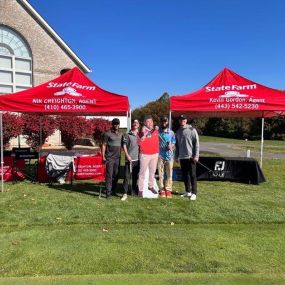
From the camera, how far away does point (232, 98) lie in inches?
424

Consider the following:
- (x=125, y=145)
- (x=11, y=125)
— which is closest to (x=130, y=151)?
(x=125, y=145)

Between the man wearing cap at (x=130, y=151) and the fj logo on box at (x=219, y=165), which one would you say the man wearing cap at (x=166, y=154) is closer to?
the man wearing cap at (x=130, y=151)

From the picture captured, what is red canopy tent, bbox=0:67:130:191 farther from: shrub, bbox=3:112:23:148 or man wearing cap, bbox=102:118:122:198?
shrub, bbox=3:112:23:148

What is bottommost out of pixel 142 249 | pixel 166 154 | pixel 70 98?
pixel 142 249

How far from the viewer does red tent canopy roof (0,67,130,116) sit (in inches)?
392

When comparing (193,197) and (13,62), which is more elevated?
(13,62)

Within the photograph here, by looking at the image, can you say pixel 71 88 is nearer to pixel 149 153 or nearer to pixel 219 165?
pixel 149 153

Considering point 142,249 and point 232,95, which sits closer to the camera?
point 142,249

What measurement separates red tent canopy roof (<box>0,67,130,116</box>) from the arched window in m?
17.5

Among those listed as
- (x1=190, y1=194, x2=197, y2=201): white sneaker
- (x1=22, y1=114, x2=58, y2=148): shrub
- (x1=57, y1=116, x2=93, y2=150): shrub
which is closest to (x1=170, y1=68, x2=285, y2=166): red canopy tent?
(x1=190, y1=194, x2=197, y2=201): white sneaker

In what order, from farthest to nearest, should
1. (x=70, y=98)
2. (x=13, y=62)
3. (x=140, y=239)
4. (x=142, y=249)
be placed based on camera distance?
(x=13, y=62) → (x=70, y=98) → (x=140, y=239) → (x=142, y=249)

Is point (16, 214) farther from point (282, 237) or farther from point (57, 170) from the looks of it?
point (282, 237)

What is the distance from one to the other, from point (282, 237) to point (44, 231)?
12.9 feet

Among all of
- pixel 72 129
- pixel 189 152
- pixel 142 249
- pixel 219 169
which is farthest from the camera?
pixel 72 129
